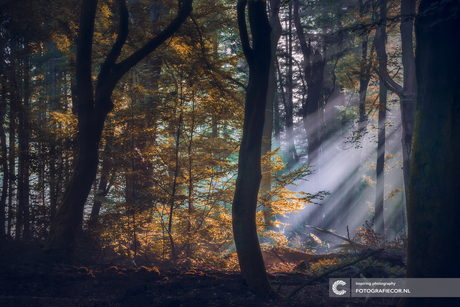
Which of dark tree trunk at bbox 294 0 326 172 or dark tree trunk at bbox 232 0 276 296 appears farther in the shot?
dark tree trunk at bbox 294 0 326 172

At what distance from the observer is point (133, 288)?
463cm

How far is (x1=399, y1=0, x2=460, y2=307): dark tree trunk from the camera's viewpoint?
3.24 meters

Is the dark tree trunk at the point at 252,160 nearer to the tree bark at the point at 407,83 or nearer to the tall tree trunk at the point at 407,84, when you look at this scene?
the tree bark at the point at 407,83

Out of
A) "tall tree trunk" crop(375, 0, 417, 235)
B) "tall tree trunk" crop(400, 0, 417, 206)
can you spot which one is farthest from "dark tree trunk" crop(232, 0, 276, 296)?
"tall tree trunk" crop(400, 0, 417, 206)

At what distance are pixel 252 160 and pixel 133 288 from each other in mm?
3101

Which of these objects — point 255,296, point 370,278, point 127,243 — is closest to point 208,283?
point 255,296

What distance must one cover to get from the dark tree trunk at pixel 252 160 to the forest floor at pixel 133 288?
1.44 feet

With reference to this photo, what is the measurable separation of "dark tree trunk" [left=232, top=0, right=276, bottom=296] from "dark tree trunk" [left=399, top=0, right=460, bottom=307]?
2.22 m

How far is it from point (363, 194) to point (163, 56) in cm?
2401

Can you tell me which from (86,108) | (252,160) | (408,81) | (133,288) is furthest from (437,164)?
(408,81)

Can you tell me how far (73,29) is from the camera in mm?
8141

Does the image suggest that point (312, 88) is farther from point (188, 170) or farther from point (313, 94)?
point (188, 170)

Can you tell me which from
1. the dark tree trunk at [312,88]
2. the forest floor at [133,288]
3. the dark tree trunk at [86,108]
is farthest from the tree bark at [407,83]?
the dark tree trunk at [86,108]

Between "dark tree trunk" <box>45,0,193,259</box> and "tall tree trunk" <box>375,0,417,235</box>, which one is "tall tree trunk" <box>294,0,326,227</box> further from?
"dark tree trunk" <box>45,0,193,259</box>
